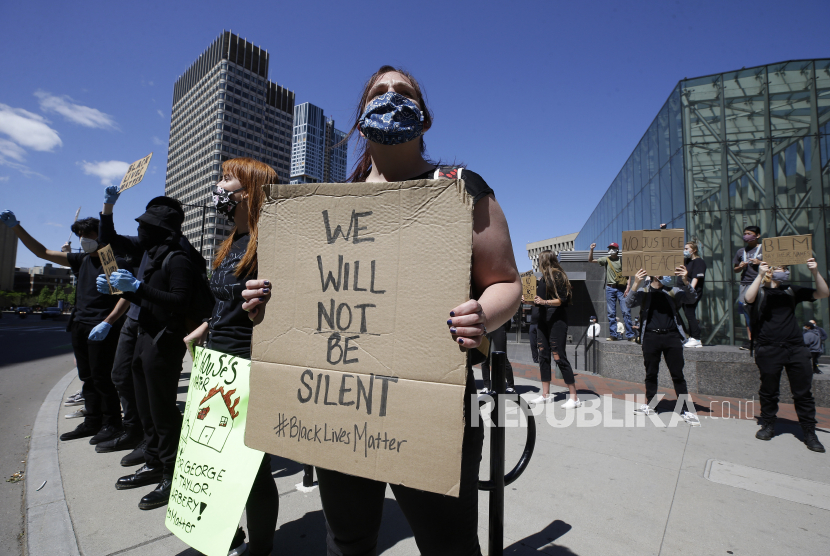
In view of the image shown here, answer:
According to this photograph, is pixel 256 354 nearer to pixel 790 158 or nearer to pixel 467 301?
pixel 467 301

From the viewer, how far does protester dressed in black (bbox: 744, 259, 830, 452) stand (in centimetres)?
395

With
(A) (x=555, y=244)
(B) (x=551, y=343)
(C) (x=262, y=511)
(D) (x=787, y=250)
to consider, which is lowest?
(C) (x=262, y=511)

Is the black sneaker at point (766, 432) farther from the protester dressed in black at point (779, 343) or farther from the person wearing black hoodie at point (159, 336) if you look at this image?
the person wearing black hoodie at point (159, 336)

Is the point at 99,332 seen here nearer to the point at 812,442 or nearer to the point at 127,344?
the point at 127,344

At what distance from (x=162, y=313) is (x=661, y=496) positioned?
11.5 ft

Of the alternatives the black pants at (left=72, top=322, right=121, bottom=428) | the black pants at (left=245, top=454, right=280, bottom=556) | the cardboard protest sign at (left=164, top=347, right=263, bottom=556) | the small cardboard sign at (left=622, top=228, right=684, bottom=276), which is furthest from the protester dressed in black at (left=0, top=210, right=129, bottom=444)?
the small cardboard sign at (left=622, top=228, right=684, bottom=276)

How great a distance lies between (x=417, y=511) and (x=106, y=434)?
4.00 m

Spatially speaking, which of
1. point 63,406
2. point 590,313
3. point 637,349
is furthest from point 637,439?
point 590,313

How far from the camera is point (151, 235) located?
2902 mm

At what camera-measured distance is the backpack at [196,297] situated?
9.06 feet

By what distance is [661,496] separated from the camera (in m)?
2.81

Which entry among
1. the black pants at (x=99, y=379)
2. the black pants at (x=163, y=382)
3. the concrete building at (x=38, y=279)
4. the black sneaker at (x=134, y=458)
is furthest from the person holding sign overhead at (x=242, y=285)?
the concrete building at (x=38, y=279)

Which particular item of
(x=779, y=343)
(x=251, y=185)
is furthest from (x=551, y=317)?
(x=251, y=185)

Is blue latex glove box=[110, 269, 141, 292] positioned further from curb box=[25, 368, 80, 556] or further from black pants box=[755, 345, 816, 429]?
black pants box=[755, 345, 816, 429]
